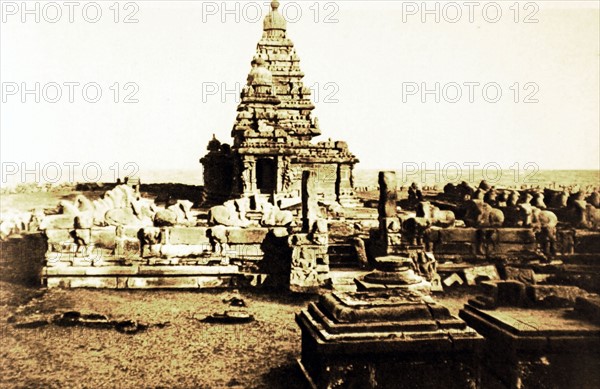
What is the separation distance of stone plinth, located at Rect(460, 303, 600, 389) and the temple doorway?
2282 centimetres

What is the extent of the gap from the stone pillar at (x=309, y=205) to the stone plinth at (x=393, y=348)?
23.3 feet

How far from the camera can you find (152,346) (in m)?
7.91

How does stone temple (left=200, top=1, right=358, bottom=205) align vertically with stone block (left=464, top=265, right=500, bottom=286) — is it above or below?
above

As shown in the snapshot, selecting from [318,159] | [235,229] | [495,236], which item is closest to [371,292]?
[235,229]

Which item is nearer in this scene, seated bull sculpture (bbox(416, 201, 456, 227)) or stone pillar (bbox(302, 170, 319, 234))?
stone pillar (bbox(302, 170, 319, 234))

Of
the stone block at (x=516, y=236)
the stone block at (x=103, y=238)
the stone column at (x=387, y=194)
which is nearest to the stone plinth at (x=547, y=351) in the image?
the stone column at (x=387, y=194)

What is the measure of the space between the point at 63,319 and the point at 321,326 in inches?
221

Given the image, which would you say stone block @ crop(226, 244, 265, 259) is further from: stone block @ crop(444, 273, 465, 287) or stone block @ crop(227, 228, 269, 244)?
stone block @ crop(444, 273, 465, 287)

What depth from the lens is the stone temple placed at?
26.7 metres

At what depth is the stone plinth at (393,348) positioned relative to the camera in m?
4.81

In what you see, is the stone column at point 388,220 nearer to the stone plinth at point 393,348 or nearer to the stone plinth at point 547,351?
the stone plinth at point 393,348

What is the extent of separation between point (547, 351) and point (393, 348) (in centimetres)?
122

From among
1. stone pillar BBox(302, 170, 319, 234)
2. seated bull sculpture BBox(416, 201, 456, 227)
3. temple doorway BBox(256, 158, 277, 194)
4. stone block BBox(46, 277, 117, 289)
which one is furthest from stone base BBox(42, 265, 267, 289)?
temple doorway BBox(256, 158, 277, 194)

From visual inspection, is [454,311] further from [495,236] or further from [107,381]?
[107,381]
